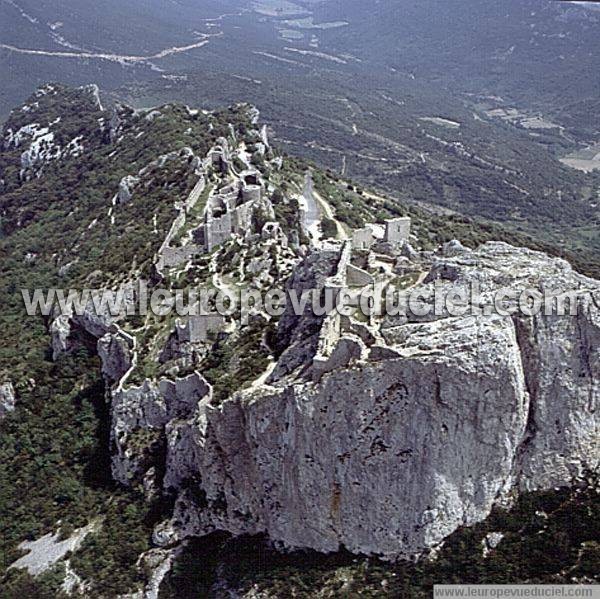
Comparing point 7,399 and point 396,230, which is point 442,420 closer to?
point 396,230

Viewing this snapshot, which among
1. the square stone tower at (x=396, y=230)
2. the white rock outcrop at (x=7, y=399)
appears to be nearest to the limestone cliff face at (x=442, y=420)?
the square stone tower at (x=396, y=230)

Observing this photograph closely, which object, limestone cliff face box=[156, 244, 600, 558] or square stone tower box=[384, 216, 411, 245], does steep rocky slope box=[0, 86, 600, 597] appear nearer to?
limestone cliff face box=[156, 244, 600, 558]

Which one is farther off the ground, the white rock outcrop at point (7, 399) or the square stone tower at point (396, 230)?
the square stone tower at point (396, 230)

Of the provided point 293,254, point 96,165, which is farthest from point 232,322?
point 96,165

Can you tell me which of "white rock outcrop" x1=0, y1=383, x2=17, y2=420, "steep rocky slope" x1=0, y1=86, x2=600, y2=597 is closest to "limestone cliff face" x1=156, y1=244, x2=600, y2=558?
"steep rocky slope" x1=0, y1=86, x2=600, y2=597

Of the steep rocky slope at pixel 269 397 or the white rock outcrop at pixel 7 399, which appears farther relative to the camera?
the white rock outcrop at pixel 7 399

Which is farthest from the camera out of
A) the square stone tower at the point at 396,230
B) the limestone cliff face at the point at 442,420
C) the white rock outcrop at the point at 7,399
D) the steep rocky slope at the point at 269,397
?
the white rock outcrop at the point at 7,399

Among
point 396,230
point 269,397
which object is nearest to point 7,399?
point 269,397

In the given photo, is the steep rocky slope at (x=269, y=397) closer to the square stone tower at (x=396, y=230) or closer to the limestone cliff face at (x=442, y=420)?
the limestone cliff face at (x=442, y=420)
